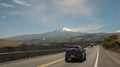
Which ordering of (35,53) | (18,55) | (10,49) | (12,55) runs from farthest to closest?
1. (10,49)
2. (35,53)
3. (18,55)
4. (12,55)

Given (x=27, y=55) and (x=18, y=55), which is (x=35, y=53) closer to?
(x=27, y=55)

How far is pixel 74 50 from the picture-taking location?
2456 centimetres

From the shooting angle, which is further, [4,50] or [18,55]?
[4,50]

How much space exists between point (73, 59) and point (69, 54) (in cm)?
256

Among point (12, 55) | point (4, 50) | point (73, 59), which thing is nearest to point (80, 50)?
point (73, 59)

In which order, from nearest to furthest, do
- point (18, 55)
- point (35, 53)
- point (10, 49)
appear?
point (18, 55) → point (35, 53) → point (10, 49)

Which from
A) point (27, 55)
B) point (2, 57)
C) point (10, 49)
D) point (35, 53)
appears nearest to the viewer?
point (2, 57)

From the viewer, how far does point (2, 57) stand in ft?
77.2

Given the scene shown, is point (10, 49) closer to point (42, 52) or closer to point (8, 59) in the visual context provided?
point (42, 52)

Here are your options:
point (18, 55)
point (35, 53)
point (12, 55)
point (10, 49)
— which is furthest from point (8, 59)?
point (10, 49)

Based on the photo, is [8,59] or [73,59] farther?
[73,59]

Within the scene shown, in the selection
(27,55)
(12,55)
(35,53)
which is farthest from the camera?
(35,53)

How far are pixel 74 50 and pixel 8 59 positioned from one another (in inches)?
275

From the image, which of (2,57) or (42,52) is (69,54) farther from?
(42,52)
